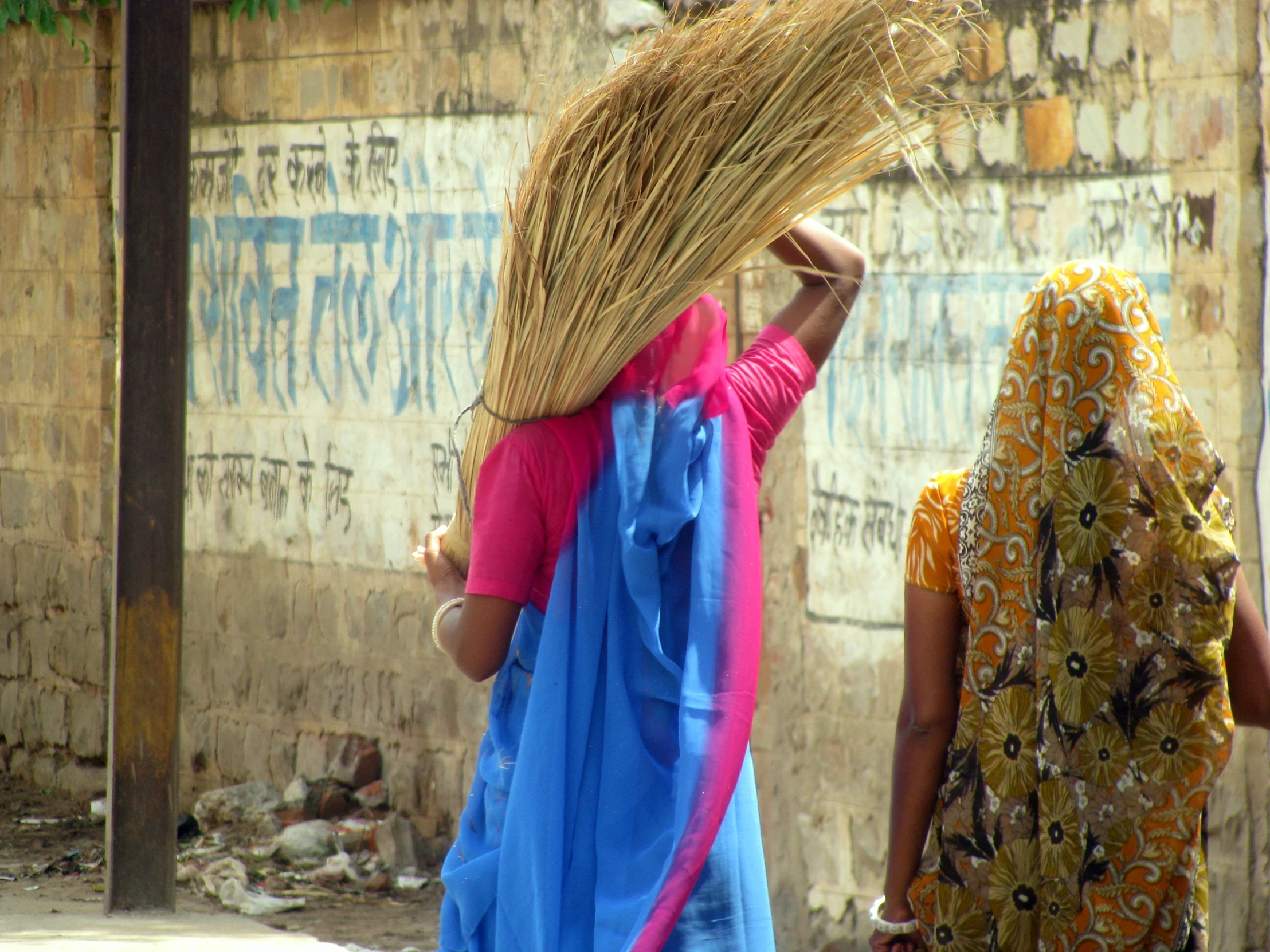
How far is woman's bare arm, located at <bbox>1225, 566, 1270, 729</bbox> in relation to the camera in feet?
5.51

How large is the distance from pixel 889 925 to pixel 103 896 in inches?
130

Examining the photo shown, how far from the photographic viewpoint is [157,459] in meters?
3.76

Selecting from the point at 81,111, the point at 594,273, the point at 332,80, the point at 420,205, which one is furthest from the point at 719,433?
the point at 81,111

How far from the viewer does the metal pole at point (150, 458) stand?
366 centimetres

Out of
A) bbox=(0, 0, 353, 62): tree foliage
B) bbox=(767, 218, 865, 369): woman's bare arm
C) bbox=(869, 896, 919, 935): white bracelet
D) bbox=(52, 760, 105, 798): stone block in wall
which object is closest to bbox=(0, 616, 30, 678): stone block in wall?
bbox=(52, 760, 105, 798): stone block in wall

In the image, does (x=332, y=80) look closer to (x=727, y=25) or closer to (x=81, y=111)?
(x=81, y=111)

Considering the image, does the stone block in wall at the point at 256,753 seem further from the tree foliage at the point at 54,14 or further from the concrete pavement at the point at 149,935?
the tree foliage at the point at 54,14

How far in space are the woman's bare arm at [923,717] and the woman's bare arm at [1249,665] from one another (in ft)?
1.08

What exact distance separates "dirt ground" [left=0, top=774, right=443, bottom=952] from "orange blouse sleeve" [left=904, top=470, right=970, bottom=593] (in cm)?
276

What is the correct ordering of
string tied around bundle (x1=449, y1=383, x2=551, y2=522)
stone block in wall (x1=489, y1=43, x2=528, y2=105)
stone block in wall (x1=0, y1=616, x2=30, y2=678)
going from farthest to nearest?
stone block in wall (x1=0, y1=616, x2=30, y2=678) → stone block in wall (x1=489, y1=43, x2=528, y2=105) → string tied around bundle (x1=449, y1=383, x2=551, y2=522)

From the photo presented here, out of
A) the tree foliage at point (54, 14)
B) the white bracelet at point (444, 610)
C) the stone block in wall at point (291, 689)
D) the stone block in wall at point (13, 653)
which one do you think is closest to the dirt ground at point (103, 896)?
the stone block in wall at point (291, 689)

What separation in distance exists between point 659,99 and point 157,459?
2.36 metres

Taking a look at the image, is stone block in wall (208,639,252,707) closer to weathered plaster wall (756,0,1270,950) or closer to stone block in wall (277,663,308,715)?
stone block in wall (277,663,308,715)

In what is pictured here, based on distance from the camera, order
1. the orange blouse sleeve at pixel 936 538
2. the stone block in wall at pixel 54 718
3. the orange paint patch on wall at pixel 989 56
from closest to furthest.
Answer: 1. the orange blouse sleeve at pixel 936 538
2. the orange paint patch on wall at pixel 989 56
3. the stone block in wall at pixel 54 718
